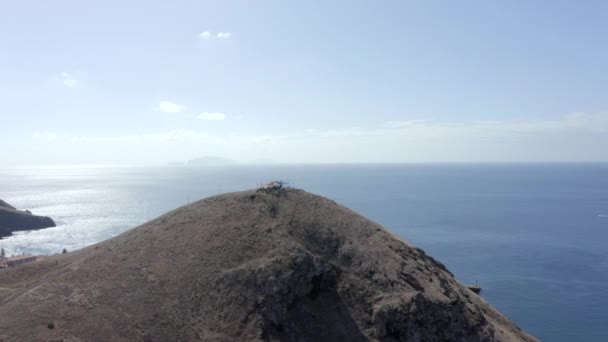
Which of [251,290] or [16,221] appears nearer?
[251,290]

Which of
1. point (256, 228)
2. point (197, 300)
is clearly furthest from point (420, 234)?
point (197, 300)

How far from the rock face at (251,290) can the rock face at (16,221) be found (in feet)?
377

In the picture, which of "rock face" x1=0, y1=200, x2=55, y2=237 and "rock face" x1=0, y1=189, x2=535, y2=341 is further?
"rock face" x1=0, y1=200, x2=55, y2=237

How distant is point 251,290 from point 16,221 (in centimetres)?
15023

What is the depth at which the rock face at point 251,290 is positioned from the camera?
4103 cm

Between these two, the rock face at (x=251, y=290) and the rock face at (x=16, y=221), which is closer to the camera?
the rock face at (x=251, y=290)

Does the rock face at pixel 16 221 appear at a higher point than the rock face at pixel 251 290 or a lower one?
lower

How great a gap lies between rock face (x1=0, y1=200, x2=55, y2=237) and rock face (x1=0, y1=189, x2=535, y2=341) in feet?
377

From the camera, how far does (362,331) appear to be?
4338 cm

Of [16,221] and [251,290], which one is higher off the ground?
[251,290]

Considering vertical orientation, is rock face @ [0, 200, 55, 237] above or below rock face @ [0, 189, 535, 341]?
below

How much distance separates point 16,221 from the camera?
155750 mm

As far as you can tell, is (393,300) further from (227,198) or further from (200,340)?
(227,198)

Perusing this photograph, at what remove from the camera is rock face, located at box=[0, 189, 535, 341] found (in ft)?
135
